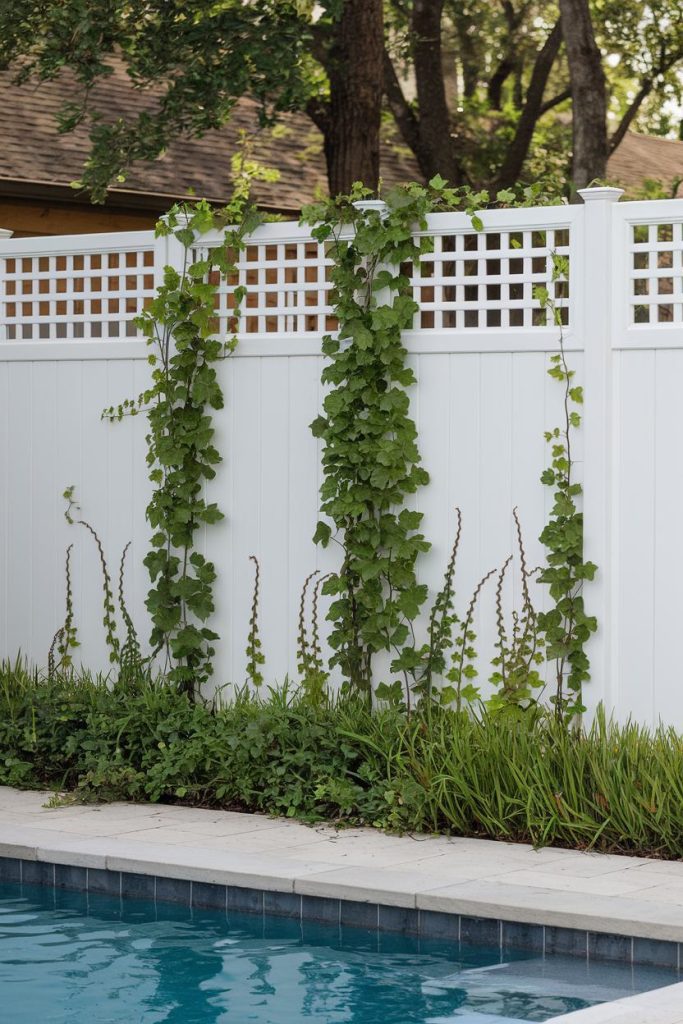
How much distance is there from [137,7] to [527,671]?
5.31 metres

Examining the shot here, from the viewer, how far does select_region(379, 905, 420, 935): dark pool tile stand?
15.9 ft

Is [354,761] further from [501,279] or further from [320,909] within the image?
[501,279]

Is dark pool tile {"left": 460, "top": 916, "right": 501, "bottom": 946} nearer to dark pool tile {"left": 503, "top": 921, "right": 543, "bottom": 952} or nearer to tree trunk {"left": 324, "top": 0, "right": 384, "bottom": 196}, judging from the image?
dark pool tile {"left": 503, "top": 921, "right": 543, "bottom": 952}

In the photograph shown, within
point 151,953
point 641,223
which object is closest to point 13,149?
point 641,223

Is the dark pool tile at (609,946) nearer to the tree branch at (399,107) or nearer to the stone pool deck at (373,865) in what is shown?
the stone pool deck at (373,865)

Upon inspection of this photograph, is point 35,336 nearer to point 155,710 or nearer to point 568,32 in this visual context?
point 155,710

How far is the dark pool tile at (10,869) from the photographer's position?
18.4 feet

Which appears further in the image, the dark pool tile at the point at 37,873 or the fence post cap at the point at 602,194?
the fence post cap at the point at 602,194

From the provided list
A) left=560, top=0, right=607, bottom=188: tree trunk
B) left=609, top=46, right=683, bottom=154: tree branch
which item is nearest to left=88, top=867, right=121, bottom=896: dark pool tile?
left=560, top=0, right=607, bottom=188: tree trunk

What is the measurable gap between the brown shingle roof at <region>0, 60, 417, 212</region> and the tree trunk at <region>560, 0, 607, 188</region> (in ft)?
12.1

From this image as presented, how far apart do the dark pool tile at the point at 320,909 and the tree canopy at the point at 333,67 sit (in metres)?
5.86

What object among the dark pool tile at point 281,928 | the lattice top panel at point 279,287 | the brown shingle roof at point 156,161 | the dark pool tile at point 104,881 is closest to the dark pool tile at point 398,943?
the dark pool tile at point 281,928

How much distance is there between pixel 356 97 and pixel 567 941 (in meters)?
8.75

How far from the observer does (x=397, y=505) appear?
639 cm
